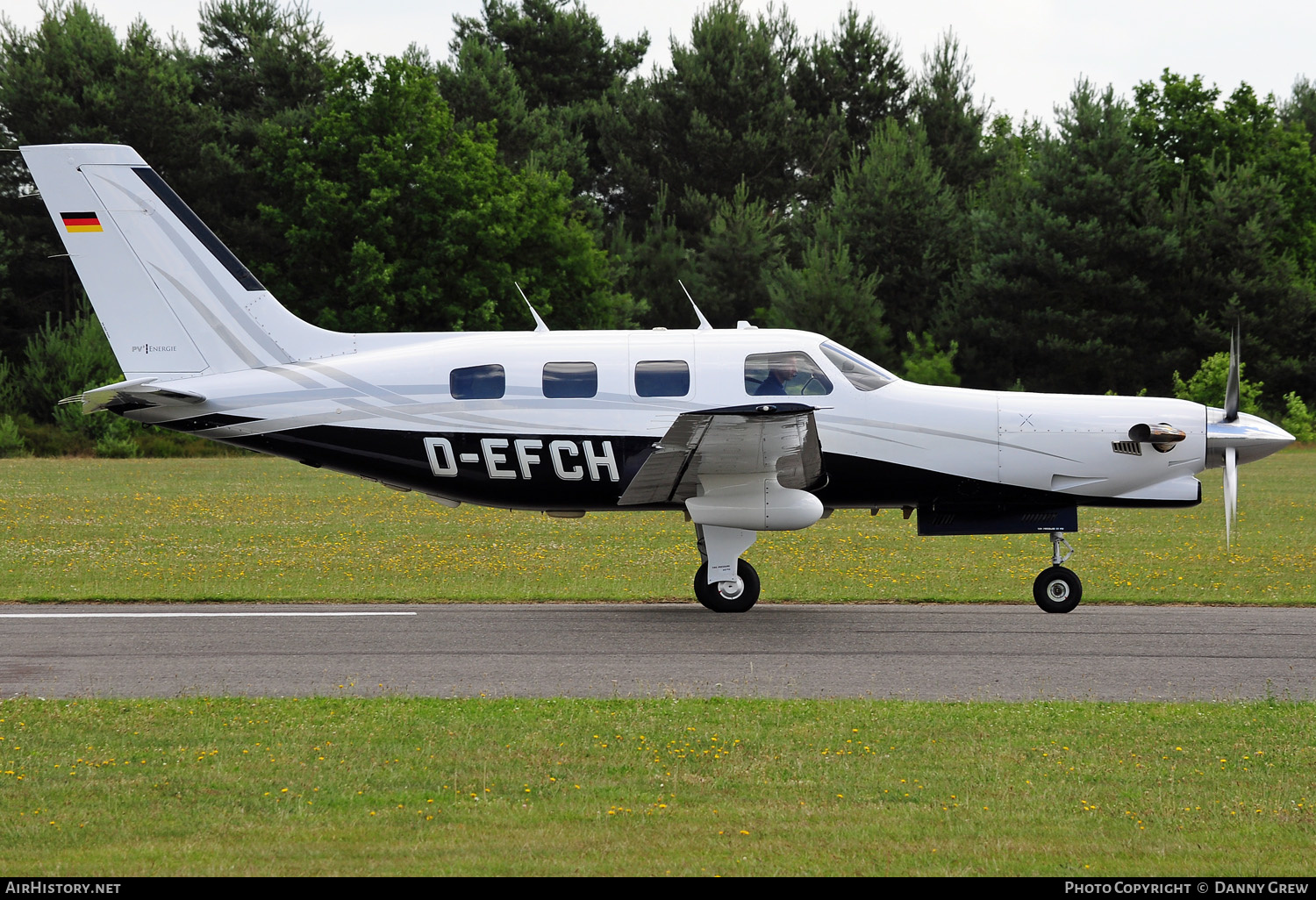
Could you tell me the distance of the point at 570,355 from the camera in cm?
1351

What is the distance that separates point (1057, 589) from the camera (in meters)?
13.7

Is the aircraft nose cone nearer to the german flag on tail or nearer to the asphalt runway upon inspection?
the asphalt runway

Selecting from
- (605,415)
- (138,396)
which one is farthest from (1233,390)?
(138,396)

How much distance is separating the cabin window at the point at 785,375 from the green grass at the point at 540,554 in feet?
9.53

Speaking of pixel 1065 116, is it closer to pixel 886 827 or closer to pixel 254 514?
pixel 254 514

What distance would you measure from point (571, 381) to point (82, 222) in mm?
5529

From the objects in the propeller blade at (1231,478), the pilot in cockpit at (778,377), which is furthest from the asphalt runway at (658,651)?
the pilot in cockpit at (778,377)

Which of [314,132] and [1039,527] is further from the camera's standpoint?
[314,132]

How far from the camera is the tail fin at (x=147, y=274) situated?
13789 mm

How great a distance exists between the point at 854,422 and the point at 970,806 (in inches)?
282

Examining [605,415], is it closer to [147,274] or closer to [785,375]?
[785,375]

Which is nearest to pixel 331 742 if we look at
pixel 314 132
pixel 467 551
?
pixel 467 551

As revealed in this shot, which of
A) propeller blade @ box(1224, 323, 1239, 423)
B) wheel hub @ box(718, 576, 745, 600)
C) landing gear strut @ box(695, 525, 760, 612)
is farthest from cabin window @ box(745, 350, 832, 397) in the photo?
propeller blade @ box(1224, 323, 1239, 423)

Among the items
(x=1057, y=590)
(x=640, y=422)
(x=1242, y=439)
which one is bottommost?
(x=1057, y=590)
